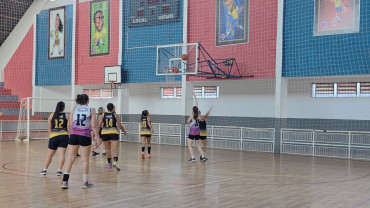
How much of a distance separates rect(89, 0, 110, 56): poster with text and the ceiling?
7209mm

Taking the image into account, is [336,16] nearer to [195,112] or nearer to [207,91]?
[195,112]

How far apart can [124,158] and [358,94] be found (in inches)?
395

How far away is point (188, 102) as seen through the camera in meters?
20.2

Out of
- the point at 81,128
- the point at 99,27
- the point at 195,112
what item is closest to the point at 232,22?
the point at 195,112

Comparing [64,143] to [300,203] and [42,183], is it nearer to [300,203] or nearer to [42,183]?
[42,183]

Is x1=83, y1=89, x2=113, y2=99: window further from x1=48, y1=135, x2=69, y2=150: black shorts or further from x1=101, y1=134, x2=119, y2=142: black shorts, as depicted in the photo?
x1=48, y1=135, x2=69, y2=150: black shorts

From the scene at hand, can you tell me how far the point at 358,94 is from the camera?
1720cm

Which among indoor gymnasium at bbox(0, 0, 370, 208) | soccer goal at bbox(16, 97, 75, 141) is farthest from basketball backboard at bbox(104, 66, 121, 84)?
soccer goal at bbox(16, 97, 75, 141)

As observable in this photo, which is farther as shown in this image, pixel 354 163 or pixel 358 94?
pixel 358 94

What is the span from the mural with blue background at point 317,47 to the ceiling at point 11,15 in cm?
1903

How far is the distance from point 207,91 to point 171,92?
239 centimetres

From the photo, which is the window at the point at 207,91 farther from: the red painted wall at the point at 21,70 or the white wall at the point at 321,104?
the red painted wall at the point at 21,70

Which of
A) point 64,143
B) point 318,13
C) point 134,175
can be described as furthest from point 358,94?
point 64,143

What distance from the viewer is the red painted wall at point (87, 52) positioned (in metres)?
22.9
